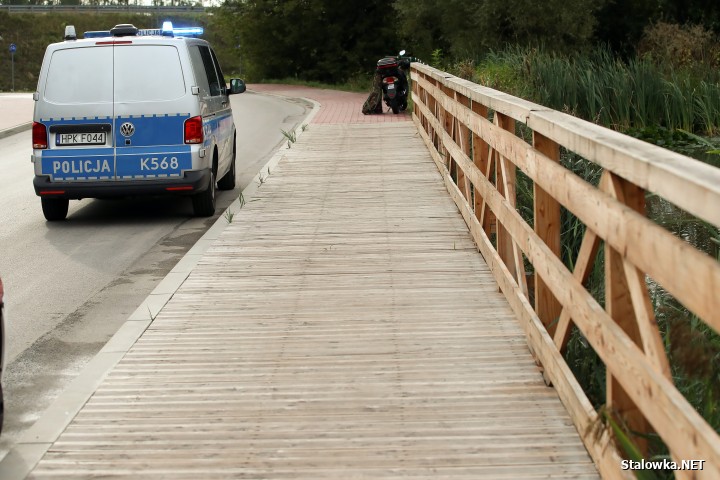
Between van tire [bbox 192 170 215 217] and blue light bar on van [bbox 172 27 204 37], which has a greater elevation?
blue light bar on van [bbox 172 27 204 37]

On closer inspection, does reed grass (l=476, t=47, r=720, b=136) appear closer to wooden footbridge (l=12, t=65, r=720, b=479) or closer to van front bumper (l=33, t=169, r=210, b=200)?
van front bumper (l=33, t=169, r=210, b=200)

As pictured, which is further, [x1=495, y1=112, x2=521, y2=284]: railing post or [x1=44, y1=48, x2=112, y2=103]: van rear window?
[x1=44, y1=48, x2=112, y2=103]: van rear window

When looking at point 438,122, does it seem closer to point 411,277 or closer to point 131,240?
point 131,240

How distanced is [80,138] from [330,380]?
629 centimetres

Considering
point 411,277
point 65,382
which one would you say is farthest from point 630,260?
point 411,277

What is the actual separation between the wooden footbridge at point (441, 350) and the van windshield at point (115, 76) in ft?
9.00

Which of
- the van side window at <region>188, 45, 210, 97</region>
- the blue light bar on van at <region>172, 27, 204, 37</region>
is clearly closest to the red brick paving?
the blue light bar on van at <region>172, 27, 204, 37</region>

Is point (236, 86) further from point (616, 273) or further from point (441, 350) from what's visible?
point (616, 273)

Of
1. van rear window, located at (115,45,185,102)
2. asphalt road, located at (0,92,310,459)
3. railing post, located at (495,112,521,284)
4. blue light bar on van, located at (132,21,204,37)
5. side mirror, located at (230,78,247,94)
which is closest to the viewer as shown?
asphalt road, located at (0,92,310,459)

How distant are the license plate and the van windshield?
33cm

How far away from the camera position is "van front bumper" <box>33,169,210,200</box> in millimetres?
11031

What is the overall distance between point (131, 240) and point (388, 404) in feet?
19.4

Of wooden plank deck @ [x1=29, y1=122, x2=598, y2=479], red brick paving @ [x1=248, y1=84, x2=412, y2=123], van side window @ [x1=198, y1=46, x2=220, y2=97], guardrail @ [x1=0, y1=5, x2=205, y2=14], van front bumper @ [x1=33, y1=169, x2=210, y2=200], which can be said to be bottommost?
guardrail @ [x1=0, y1=5, x2=205, y2=14]

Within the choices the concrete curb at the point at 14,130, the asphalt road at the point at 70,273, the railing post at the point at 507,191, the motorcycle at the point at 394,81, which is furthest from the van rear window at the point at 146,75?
the motorcycle at the point at 394,81
